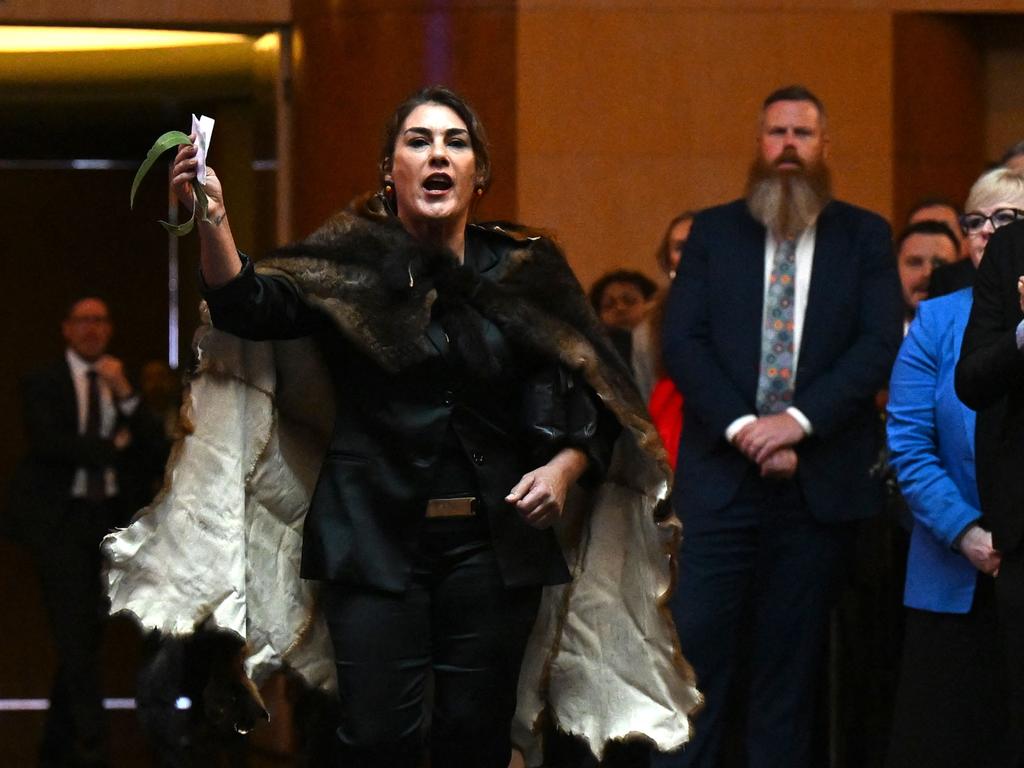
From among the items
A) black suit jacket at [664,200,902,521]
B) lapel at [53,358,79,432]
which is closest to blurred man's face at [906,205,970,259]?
black suit jacket at [664,200,902,521]

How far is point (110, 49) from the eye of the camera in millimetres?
10930

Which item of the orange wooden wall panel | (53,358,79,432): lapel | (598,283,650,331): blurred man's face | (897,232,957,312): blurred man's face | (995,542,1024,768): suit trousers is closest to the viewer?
(995,542,1024,768): suit trousers

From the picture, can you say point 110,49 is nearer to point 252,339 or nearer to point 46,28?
point 46,28

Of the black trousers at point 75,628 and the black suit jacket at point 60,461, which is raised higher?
the black suit jacket at point 60,461

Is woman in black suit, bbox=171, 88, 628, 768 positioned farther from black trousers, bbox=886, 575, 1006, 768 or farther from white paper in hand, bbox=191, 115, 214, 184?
black trousers, bbox=886, 575, 1006, 768

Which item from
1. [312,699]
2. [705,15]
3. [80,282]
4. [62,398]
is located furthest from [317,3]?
[80,282]

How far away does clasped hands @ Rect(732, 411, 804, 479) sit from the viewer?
6211 millimetres

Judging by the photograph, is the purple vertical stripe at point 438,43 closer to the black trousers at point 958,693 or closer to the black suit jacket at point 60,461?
the black suit jacket at point 60,461

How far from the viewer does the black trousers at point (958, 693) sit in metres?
5.61

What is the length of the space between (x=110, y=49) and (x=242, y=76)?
80 centimetres

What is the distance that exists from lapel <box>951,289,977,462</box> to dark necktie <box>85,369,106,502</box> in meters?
3.81

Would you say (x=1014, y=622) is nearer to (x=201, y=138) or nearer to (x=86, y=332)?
(x=201, y=138)

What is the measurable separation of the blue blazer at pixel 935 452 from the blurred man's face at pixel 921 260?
157 centimetres

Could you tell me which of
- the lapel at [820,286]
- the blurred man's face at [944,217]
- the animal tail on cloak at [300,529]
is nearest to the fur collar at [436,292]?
the animal tail on cloak at [300,529]
